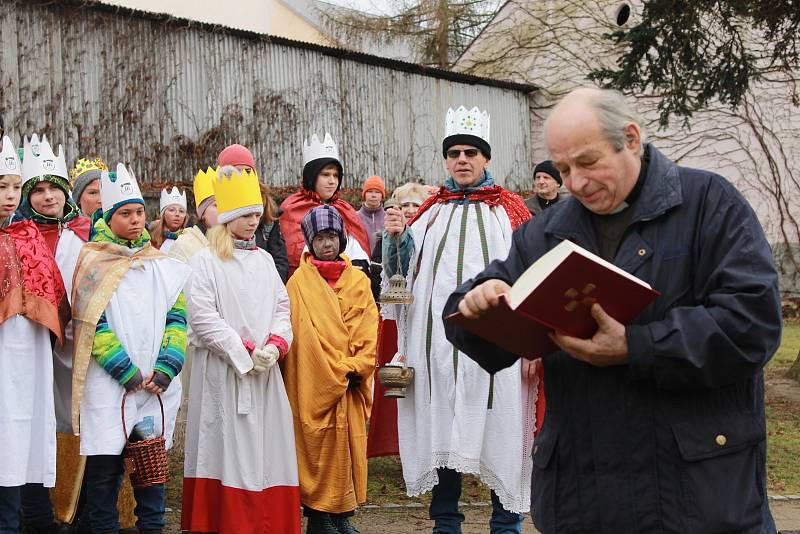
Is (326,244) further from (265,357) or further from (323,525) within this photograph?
(323,525)

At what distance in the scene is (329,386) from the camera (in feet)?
18.5

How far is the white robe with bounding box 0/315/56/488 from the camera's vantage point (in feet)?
16.3

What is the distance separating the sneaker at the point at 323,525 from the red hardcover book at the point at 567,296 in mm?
3274

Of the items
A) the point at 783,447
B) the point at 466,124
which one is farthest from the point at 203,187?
the point at 783,447

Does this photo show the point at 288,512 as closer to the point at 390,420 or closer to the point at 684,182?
the point at 390,420

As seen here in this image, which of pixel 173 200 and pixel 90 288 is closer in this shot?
pixel 90 288

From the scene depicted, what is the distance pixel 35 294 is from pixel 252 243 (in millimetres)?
1305

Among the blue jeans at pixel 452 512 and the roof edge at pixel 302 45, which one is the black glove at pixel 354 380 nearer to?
the blue jeans at pixel 452 512

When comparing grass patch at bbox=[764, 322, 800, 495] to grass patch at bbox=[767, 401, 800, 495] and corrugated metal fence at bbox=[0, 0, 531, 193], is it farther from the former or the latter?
corrugated metal fence at bbox=[0, 0, 531, 193]

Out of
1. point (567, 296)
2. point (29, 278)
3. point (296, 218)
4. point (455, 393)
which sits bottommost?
point (455, 393)

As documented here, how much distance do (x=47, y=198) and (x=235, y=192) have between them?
1.12 meters

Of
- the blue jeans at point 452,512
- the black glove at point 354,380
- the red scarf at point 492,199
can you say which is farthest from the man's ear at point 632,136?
the black glove at point 354,380

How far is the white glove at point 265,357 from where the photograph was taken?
5477mm

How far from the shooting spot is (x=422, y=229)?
5.53m
